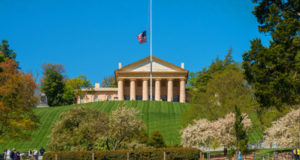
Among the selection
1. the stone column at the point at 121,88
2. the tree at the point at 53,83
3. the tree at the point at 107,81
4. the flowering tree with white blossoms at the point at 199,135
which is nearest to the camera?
the flowering tree with white blossoms at the point at 199,135

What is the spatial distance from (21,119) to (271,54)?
22083 millimetres

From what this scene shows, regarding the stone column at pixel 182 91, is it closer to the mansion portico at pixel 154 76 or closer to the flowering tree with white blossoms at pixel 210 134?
the mansion portico at pixel 154 76

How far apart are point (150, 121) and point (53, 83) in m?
36.0

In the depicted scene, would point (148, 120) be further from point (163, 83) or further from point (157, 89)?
point (163, 83)

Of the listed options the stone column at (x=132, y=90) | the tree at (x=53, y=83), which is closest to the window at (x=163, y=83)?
the stone column at (x=132, y=90)

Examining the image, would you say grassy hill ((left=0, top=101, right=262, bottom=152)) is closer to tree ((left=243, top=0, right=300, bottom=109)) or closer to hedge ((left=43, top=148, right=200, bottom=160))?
hedge ((left=43, top=148, right=200, bottom=160))

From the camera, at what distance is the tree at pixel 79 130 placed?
30.5 metres

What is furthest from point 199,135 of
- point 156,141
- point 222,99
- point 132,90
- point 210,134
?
point 132,90

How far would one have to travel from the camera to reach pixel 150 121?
55.4 meters

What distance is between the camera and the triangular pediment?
286ft

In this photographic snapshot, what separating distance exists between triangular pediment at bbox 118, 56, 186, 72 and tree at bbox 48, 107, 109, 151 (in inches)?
2086

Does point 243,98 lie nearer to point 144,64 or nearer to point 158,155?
point 158,155

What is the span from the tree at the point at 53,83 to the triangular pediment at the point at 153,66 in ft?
49.7

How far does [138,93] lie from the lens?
3777 inches
